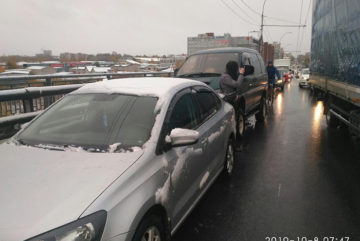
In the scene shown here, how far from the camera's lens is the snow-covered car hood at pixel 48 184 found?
184 centimetres

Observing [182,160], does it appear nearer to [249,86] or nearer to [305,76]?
[249,86]

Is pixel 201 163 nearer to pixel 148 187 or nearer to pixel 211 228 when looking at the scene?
pixel 211 228

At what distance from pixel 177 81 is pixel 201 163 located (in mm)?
1109

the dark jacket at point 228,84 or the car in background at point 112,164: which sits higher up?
the dark jacket at point 228,84

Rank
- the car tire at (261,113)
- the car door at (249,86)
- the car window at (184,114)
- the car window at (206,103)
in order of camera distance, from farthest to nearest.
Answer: the car tire at (261,113), the car door at (249,86), the car window at (206,103), the car window at (184,114)


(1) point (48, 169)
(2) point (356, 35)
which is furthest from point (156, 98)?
(2) point (356, 35)

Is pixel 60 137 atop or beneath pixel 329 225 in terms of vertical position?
atop

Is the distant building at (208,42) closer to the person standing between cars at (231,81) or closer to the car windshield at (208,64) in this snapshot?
the car windshield at (208,64)

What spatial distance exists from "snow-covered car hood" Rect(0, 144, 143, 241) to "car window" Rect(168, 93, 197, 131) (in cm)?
69

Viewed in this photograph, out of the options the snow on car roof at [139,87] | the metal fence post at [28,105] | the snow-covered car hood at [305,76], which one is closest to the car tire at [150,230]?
the snow on car roof at [139,87]

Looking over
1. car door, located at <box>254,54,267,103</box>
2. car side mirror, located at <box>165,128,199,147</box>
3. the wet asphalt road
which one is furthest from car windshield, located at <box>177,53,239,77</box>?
car side mirror, located at <box>165,128,199,147</box>

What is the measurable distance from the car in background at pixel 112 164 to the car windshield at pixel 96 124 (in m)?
0.01

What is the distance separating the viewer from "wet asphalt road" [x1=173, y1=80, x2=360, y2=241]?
137 inches

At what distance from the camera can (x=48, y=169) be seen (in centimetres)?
242
